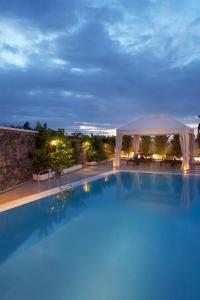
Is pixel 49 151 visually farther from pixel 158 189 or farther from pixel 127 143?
pixel 127 143

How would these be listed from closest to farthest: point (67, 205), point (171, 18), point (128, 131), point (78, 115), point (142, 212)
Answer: point (142, 212) < point (67, 205) < point (171, 18) < point (128, 131) < point (78, 115)

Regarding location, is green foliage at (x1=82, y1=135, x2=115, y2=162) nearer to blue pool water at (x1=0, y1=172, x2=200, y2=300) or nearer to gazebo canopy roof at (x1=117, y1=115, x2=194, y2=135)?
gazebo canopy roof at (x1=117, y1=115, x2=194, y2=135)

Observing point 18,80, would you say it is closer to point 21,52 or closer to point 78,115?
point 21,52

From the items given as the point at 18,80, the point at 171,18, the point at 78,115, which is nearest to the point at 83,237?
the point at 171,18

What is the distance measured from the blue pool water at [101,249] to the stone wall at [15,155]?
2045 millimetres

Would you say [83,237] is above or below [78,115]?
below

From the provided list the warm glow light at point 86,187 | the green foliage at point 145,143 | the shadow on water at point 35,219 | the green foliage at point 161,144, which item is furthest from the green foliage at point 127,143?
the shadow on water at point 35,219

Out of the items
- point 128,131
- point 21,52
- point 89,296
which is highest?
point 21,52

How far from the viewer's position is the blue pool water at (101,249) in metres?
3.94

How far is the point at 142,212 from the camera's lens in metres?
7.91

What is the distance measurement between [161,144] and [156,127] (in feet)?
20.2

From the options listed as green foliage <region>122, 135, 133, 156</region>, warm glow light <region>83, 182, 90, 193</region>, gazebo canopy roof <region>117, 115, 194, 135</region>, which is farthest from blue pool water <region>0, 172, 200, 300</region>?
green foliage <region>122, 135, 133, 156</region>

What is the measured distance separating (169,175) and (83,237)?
9022mm

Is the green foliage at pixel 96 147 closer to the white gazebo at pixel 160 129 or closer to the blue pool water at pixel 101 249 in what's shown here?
the white gazebo at pixel 160 129
